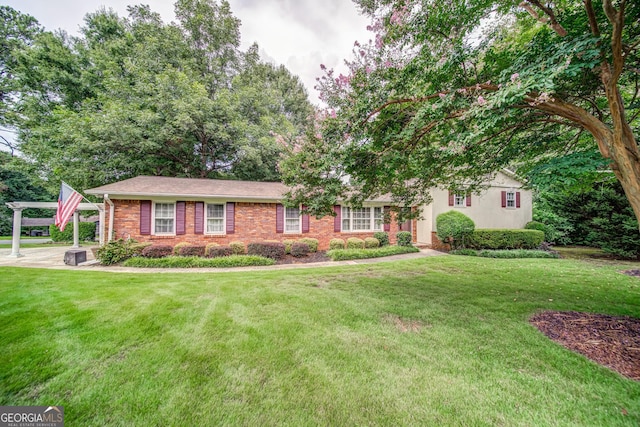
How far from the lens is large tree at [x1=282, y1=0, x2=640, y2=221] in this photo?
293 centimetres

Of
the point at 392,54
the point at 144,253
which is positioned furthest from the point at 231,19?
the point at 392,54

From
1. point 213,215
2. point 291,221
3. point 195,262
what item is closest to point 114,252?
point 195,262

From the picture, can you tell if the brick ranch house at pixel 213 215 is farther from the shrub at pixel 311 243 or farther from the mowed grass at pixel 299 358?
the mowed grass at pixel 299 358

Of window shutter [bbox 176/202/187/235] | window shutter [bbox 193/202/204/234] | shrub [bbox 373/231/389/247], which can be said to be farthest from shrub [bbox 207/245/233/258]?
shrub [bbox 373/231/389/247]

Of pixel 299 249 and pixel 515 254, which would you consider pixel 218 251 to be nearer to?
pixel 299 249

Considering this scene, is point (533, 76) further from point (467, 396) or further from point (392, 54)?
point (467, 396)

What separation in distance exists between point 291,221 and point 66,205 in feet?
26.5

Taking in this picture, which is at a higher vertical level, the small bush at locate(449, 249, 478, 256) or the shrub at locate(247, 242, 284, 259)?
the shrub at locate(247, 242, 284, 259)

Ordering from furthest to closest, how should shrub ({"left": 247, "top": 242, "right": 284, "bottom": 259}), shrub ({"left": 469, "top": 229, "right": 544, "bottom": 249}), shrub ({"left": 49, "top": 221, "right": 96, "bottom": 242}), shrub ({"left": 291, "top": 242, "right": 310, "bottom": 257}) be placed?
shrub ({"left": 49, "top": 221, "right": 96, "bottom": 242}), shrub ({"left": 469, "top": 229, "right": 544, "bottom": 249}), shrub ({"left": 291, "top": 242, "right": 310, "bottom": 257}), shrub ({"left": 247, "top": 242, "right": 284, "bottom": 259})

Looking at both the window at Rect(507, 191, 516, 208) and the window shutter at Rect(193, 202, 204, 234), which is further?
the window at Rect(507, 191, 516, 208)

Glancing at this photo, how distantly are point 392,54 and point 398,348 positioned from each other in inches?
183

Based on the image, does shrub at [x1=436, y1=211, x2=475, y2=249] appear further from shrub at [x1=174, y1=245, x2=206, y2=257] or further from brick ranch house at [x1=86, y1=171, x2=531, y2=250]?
shrub at [x1=174, y1=245, x2=206, y2=257]

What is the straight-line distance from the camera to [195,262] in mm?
8422

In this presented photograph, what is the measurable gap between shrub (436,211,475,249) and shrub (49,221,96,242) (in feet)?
75.3
